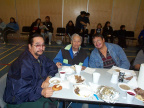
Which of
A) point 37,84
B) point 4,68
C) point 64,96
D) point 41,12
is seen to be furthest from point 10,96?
point 41,12

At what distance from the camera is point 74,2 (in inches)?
346

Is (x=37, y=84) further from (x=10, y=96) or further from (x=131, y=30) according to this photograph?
(x=131, y=30)

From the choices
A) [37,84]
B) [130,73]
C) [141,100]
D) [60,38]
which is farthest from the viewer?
[60,38]

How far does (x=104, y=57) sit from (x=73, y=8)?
7.42 metres

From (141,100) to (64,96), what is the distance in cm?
101

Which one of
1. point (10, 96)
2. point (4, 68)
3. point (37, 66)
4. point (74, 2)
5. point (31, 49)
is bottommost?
point (4, 68)

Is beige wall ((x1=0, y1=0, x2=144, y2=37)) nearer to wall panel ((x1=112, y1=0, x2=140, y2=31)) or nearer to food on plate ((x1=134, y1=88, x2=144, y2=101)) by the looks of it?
wall panel ((x1=112, y1=0, x2=140, y2=31))

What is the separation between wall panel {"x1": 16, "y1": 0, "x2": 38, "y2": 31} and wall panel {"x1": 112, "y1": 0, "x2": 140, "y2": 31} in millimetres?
6750

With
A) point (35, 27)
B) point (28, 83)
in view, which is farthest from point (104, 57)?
point (35, 27)

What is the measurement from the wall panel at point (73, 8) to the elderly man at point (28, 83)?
7815 millimetres

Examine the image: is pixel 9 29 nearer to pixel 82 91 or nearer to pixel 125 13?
pixel 82 91

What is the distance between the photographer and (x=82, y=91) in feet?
4.99

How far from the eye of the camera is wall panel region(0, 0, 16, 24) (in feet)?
30.6

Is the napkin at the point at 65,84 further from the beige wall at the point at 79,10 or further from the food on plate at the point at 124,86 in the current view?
the beige wall at the point at 79,10
